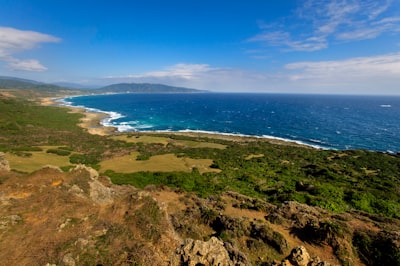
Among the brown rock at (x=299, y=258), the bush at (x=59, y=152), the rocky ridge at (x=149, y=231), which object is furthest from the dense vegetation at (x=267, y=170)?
the brown rock at (x=299, y=258)

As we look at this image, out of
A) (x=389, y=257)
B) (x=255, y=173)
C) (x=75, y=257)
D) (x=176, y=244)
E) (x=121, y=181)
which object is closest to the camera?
(x=75, y=257)

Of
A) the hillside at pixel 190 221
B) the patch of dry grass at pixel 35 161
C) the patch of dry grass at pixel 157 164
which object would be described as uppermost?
the hillside at pixel 190 221

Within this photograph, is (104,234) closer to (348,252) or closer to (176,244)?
(176,244)

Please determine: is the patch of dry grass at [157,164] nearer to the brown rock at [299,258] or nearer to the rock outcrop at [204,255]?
the rock outcrop at [204,255]

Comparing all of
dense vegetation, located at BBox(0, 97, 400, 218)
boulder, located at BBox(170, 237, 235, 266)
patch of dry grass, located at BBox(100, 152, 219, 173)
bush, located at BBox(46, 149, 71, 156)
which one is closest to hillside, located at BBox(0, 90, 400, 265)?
boulder, located at BBox(170, 237, 235, 266)

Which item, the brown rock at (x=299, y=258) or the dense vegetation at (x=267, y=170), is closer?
the brown rock at (x=299, y=258)

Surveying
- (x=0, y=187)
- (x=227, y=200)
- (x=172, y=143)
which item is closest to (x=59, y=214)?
(x=0, y=187)

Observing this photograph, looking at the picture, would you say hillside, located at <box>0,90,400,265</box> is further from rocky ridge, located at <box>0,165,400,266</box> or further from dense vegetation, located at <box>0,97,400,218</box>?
dense vegetation, located at <box>0,97,400,218</box>

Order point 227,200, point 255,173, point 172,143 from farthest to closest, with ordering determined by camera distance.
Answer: point 172,143
point 255,173
point 227,200
